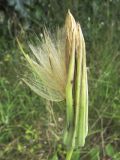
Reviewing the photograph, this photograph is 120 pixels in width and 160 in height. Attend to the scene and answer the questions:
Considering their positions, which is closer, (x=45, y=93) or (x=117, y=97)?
(x=45, y=93)

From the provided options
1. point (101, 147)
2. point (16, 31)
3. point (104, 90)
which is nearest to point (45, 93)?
point (101, 147)

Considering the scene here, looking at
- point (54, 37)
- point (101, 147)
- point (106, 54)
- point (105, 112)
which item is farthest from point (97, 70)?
point (54, 37)

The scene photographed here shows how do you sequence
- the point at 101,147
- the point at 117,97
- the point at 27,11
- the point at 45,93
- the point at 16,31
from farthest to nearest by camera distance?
1. the point at 27,11
2. the point at 16,31
3. the point at 117,97
4. the point at 101,147
5. the point at 45,93

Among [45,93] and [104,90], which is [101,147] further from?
[45,93]

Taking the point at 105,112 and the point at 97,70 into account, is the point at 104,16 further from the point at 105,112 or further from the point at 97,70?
the point at 105,112

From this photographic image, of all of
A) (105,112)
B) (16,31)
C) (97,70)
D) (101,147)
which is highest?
(16,31)

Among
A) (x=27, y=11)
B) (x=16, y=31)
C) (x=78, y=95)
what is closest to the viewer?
(x=78, y=95)

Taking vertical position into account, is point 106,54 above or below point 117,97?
above
